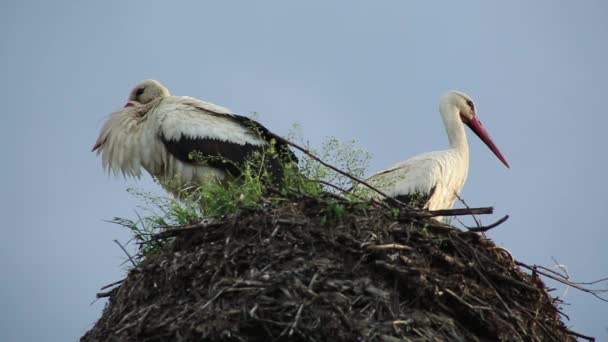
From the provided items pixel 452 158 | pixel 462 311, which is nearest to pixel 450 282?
pixel 462 311

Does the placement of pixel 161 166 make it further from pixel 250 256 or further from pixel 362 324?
pixel 362 324

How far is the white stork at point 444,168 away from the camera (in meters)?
7.12

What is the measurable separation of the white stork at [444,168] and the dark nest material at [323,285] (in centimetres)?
154

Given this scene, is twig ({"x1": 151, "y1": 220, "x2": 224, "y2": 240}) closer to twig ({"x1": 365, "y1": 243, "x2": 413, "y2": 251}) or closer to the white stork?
twig ({"x1": 365, "y1": 243, "x2": 413, "y2": 251})

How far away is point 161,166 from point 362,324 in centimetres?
302

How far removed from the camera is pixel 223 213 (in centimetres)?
528

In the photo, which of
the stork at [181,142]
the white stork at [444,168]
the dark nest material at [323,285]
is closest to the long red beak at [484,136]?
the white stork at [444,168]

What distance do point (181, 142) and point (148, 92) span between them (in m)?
1.16

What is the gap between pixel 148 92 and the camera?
306 inches

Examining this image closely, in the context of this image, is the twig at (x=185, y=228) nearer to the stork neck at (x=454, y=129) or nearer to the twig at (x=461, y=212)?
the twig at (x=461, y=212)

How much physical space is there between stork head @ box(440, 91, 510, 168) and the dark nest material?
3.19 m

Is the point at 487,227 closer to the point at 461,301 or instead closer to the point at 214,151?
the point at 461,301

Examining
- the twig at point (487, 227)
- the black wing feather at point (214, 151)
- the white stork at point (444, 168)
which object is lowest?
the twig at point (487, 227)

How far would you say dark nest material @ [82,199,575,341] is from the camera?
429 cm
